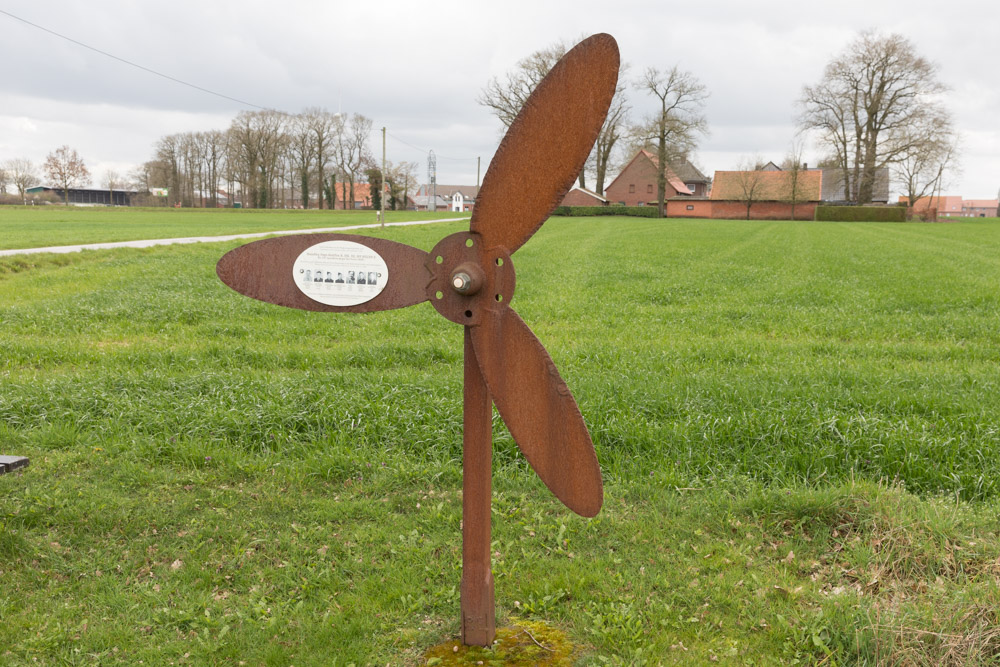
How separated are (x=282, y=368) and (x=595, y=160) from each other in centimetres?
7247

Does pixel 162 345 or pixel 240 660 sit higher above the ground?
pixel 162 345

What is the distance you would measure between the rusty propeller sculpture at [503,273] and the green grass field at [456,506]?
1.15 metres

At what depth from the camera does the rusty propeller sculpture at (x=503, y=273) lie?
7.92ft

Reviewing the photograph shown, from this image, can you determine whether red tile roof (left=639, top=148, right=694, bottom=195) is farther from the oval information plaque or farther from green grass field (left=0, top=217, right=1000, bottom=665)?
the oval information plaque

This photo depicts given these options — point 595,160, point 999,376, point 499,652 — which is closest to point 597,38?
point 499,652

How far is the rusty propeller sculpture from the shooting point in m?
2.41

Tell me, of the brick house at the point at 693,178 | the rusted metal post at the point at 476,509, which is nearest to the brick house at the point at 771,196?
the brick house at the point at 693,178

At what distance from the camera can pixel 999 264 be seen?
20172mm

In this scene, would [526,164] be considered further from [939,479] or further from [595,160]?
[595,160]

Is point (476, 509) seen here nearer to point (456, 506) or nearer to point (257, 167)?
point (456, 506)

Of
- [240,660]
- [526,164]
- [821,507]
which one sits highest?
[526,164]

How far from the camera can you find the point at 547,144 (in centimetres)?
246

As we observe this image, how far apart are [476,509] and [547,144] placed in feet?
4.73

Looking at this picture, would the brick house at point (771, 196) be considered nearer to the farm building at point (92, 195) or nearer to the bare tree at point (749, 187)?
the bare tree at point (749, 187)
